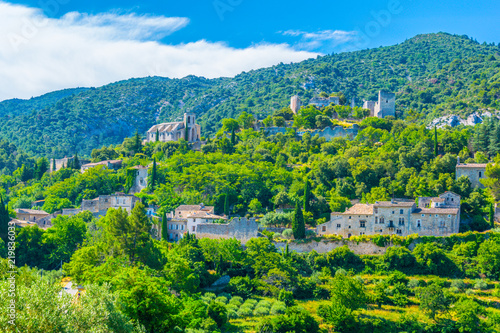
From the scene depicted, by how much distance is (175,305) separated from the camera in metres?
38.6

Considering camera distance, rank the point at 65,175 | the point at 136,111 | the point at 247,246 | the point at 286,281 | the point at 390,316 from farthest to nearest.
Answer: the point at 136,111 < the point at 65,175 < the point at 247,246 < the point at 286,281 < the point at 390,316

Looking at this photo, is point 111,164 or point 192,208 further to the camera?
point 111,164

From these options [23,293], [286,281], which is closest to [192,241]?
[286,281]

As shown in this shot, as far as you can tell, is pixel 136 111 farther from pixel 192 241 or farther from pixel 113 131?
pixel 192 241

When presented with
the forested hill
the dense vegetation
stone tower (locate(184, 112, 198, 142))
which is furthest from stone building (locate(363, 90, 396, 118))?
stone tower (locate(184, 112, 198, 142))

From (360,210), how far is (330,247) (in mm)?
4994

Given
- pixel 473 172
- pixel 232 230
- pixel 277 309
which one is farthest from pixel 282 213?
pixel 473 172

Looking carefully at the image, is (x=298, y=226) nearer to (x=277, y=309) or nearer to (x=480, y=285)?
(x=277, y=309)

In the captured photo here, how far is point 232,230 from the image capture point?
59.7 meters

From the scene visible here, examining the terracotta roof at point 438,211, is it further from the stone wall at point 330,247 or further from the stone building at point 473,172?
the stone building at point 473,172

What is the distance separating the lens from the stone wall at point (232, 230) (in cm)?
5928

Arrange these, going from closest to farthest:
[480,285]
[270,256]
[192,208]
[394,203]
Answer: [480,285] < [270,256] < [394,203] < [192,208]

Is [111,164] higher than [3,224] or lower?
higher

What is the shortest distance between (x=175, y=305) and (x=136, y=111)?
469 feet
